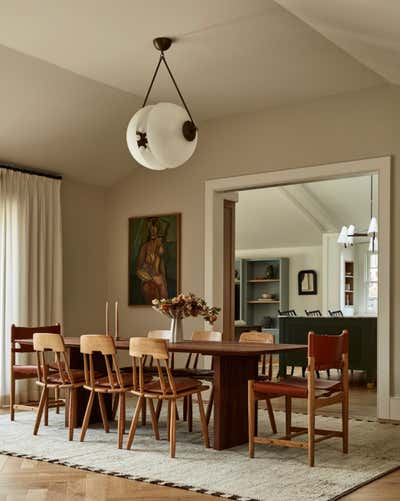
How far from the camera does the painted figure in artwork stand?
338 inches

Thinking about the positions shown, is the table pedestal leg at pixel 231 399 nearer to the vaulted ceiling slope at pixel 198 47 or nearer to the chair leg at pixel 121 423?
the chair leg at pixel 121 423

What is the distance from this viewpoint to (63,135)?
7.83m

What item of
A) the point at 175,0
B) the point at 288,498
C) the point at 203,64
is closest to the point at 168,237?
the point at 203,64

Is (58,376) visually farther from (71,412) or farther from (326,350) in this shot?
(326,350)

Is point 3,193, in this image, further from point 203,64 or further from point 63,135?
point 203,64

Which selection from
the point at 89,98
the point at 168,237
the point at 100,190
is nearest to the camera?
the point at 89,98

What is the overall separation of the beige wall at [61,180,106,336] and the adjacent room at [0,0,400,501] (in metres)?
0.03

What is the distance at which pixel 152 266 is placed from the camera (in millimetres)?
8688

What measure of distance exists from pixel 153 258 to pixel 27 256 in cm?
153

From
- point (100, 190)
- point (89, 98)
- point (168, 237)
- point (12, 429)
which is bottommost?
point (12, 429)

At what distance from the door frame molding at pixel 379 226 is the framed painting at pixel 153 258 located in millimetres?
448

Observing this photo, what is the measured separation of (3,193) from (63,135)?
2.94ft

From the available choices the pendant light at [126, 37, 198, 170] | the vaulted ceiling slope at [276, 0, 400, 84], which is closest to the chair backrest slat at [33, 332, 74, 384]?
the pendant light at [126, 37, 198, 170]

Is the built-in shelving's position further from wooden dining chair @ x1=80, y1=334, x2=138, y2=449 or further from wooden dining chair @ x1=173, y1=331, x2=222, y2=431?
wooden dining chair @ x1=80, y1=334, x2=138, y2=449
